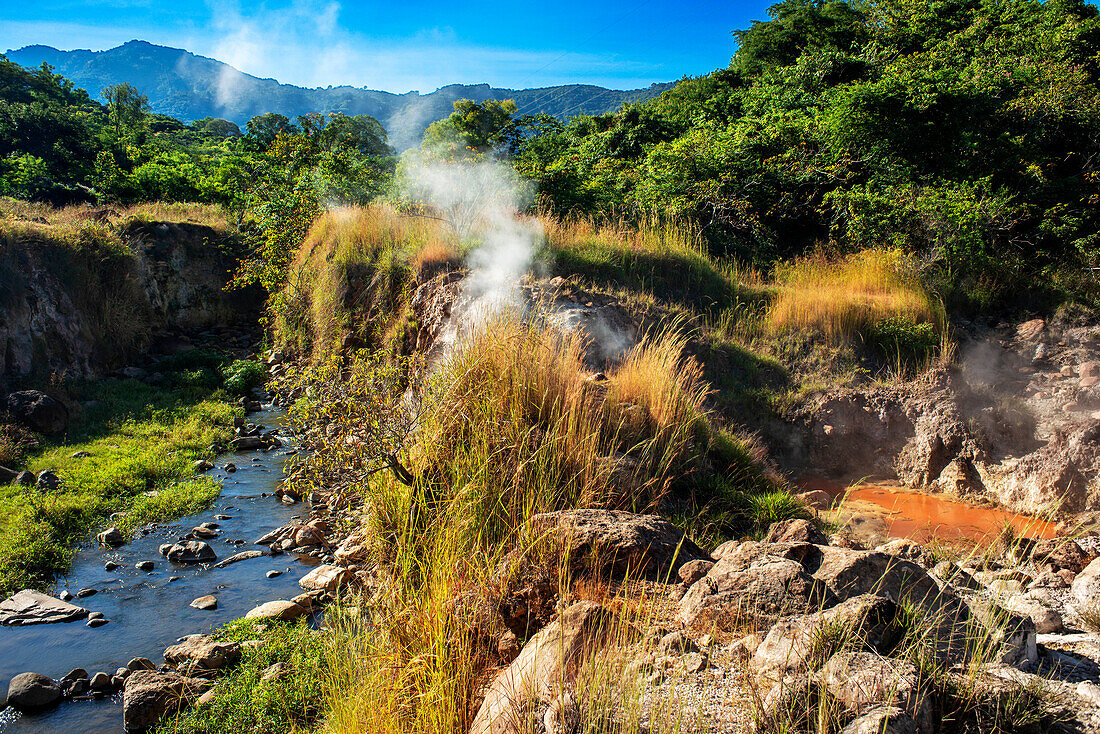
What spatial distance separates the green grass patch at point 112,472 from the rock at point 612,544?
4.88 meters

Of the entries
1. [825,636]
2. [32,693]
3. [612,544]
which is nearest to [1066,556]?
[825,636]

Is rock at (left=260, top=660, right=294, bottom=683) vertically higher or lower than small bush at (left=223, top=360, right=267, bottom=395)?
lower

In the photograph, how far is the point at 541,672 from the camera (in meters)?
2.55

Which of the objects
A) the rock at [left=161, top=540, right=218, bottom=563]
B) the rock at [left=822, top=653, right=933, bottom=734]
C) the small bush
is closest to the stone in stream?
the rock at [left=161, top=540, right=218, bottom=563]

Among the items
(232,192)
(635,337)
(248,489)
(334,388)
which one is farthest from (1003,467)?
(232,192)

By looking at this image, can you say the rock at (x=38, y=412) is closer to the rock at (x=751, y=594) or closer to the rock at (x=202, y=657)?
the rock at (x=202, y=657)

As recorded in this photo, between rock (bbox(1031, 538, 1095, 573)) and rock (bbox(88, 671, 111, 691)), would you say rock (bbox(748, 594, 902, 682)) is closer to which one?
rock (bbox(1031, 538, 1095, 573))

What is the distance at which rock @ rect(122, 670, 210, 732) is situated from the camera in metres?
3.60

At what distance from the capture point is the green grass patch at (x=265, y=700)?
11.3 ft

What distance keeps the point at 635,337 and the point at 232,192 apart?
16504 mm

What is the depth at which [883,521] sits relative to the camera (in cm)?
635

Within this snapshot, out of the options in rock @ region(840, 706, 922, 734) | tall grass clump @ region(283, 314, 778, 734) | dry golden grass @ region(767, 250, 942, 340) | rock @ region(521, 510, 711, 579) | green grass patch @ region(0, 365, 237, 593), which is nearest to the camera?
rock @ region(840, 706, 922, 734)

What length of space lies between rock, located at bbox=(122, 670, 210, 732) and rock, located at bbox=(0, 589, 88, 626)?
4.59ft

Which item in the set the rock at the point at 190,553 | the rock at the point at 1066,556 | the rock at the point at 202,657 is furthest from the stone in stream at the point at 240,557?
the rock at the point at 1066,556
